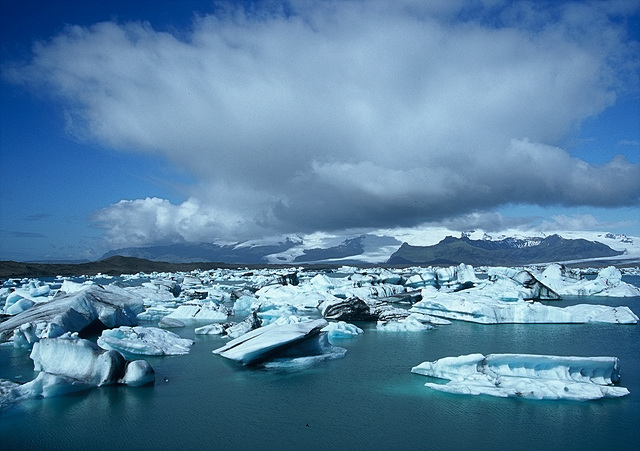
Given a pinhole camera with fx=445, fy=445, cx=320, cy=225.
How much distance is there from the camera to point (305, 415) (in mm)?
7328

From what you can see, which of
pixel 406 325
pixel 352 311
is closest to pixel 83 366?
pixel 406 325

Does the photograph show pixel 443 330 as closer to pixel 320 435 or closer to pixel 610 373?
pixel 610 373

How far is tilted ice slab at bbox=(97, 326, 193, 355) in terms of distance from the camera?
10953 millimetres

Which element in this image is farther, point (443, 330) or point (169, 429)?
point (443, 330)

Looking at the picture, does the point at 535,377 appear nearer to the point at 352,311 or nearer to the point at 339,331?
the point at 339,331

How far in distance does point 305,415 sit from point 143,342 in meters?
5.64

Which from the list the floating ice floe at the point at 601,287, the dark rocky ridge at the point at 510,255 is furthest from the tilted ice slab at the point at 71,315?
Answer: the dark rocky ridge at the point at 510,255

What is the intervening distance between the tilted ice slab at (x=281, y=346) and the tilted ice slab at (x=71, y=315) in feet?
15.4

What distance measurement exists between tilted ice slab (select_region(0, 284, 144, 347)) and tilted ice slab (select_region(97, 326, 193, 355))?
1585mm

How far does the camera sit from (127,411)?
7434mm

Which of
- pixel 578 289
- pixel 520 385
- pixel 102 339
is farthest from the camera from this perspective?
pixel 578 289

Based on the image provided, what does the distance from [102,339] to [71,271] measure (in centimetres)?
5897

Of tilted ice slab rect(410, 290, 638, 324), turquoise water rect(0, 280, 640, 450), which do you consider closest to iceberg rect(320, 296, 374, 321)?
tilted ice slab rect(410, 290, 638, 324)

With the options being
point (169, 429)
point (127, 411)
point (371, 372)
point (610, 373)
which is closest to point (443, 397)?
point (371, 372)
